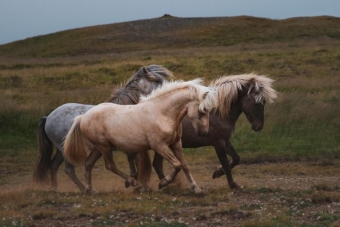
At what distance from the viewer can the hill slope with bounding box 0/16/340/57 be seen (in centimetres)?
4603

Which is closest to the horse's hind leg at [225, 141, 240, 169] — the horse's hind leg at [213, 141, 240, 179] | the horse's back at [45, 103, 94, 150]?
the horse's hind leg at [213, 141, 240, 179]

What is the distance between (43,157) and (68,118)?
94 centimetres

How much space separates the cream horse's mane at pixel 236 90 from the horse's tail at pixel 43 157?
11.0ft

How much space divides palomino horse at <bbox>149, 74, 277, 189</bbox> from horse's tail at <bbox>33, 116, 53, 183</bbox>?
8.95 feet

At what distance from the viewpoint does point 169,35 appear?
50188 mm

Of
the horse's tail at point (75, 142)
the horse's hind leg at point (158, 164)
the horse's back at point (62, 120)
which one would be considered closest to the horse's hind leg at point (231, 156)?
the horse's hind leg at point (158, 164)

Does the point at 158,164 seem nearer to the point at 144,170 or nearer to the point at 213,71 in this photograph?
the point at 144,170

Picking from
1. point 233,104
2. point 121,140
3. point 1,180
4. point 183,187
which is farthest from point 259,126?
point 1,180

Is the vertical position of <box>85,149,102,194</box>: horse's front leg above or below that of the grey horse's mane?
below

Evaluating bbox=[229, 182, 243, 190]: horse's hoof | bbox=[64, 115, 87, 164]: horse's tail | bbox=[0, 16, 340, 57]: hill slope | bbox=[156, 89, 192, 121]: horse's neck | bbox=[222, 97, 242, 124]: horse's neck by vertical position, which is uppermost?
bbox=[0, 16, 340, 57]: hill slope

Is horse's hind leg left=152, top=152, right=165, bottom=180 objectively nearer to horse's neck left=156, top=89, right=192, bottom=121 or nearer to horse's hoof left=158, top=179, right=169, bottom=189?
horse's hoof left=158, top=179, right=169, bottom=189

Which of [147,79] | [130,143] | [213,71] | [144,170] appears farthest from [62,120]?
[213,71]

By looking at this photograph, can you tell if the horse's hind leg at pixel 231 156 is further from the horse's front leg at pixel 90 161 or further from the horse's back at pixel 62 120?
the horse's back at pixel 62 120

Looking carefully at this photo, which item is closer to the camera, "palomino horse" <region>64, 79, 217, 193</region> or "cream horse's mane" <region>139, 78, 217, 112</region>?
"cream horse's mane" <region>139, 78, 217, 112</region>
